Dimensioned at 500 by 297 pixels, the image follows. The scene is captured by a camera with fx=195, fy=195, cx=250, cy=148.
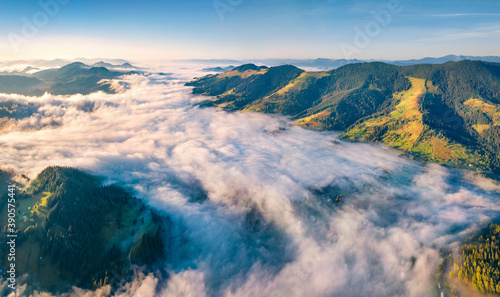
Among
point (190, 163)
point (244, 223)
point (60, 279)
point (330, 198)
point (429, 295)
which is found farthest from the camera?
point (190, 163)

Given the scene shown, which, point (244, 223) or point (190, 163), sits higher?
point (190, 163)

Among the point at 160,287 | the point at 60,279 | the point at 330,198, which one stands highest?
the point at 330,198

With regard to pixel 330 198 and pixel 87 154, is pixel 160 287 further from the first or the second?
pixel 87 154

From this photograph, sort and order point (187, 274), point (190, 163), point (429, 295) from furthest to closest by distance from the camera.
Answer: point (190, 163) < point (187, 274) < point (429, 295)

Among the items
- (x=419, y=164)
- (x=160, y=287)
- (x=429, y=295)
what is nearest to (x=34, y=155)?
(x=160, y=287)

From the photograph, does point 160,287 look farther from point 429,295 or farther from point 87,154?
point 87,154

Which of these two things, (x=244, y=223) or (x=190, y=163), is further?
(x=190, y=163)

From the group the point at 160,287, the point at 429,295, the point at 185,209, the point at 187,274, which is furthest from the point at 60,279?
the point at 429,295
